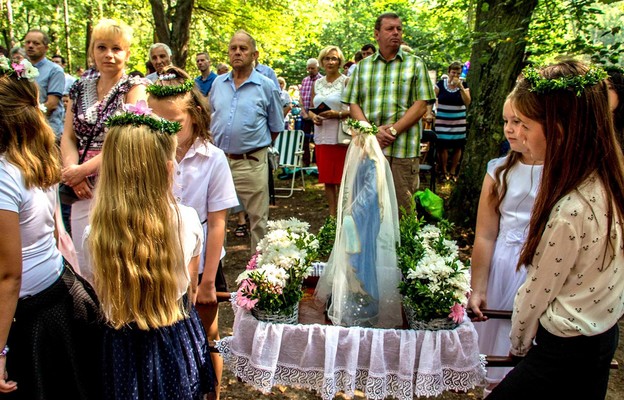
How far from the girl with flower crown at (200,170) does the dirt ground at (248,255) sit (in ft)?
2.48

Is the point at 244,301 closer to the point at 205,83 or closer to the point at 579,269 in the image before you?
the point at 579,269

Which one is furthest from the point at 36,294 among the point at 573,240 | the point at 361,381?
the point at 573,240

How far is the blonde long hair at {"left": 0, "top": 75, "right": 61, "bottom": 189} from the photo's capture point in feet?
5.88

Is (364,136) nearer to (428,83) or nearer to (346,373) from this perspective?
(346,373)

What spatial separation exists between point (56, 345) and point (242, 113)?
2.93 metres

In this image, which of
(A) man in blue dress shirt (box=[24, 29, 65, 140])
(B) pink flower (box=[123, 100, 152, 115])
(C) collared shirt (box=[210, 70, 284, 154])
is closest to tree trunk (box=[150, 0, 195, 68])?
(A) man in blue dress shirt (box=[24, 29, 65, 140])

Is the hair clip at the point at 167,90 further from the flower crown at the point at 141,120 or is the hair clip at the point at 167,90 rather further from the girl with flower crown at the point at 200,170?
the flower crown at the point at 141,120

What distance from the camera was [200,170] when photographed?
2.48 metres

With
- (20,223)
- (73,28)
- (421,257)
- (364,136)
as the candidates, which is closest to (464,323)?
(421,257)

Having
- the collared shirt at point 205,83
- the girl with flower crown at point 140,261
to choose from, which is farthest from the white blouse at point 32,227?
the collared shirt at point 205,83

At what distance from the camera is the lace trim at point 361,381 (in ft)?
6.25

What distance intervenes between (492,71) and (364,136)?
3.74 meters

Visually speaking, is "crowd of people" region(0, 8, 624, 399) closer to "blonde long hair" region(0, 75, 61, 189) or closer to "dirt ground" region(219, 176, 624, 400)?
"blonde long hair" region(0, 75, 61, 189)

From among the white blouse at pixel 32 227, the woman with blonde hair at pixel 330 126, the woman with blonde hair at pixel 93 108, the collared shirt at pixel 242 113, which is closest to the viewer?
the white blouse at pixel 32 227
